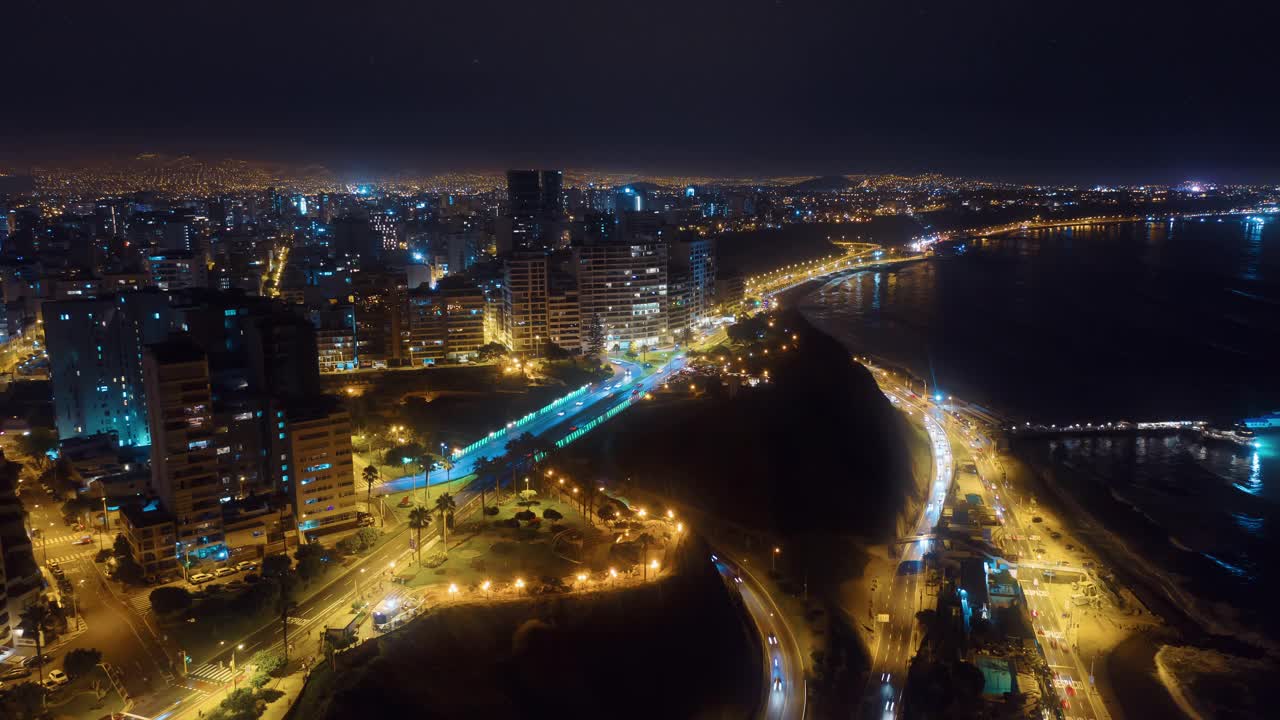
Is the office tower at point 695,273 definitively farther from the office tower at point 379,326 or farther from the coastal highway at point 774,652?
the coastal highway at point 774,652

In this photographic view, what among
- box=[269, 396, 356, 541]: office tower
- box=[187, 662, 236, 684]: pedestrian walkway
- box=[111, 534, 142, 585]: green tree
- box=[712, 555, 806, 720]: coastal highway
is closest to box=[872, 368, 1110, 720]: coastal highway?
box=[712, 555, 806, 720]: coastal highway

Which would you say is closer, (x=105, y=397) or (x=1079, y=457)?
(x=105, y=397)

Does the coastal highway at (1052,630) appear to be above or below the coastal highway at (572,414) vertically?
below

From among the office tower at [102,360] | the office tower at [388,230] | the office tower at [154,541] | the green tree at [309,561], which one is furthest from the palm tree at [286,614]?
the office tower at [388,230]

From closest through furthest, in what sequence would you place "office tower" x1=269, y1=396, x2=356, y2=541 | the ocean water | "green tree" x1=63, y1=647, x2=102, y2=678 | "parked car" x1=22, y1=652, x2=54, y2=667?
"green tree" x1=63, y1=647, x2=102, y2=678, "parked car" x1=22, y1=652, x2=54, y2=667, "office tower" x1=269, y1=396, x2=356, y2=541, the ocean water

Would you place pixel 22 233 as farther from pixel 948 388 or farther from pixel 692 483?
pixel 948 388

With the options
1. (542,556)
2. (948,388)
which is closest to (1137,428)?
(948,388)

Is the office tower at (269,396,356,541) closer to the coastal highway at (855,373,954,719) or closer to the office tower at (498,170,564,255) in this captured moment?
the coastal highway at (855,373,954,719)
